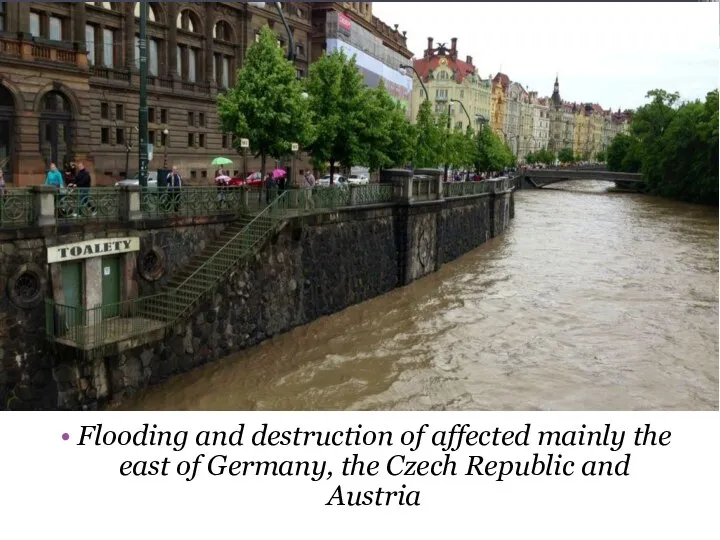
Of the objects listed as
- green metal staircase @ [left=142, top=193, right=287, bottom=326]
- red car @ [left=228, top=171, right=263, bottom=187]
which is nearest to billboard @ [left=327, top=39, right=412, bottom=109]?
red car @ [left=228, top=171, right=263, bottom=187]

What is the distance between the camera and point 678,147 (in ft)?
267

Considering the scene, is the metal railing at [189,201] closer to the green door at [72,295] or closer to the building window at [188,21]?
the green door at [72,295]

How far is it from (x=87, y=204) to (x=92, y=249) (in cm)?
92

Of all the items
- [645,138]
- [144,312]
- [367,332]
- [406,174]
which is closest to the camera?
[144,312]

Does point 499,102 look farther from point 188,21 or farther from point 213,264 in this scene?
point 213,264

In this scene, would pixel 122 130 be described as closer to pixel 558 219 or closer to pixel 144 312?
pixel 144 312

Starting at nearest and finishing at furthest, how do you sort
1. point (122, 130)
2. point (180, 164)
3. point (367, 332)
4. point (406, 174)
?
point (367, 332), point (406, 174), point (122, 130), point (180, 164)

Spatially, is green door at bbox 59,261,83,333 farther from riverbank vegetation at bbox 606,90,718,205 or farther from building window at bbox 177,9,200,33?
riverbank vegetation at bbox 606,90,718,205

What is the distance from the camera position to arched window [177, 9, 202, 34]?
40.4 m

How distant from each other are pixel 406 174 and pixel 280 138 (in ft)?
24.3

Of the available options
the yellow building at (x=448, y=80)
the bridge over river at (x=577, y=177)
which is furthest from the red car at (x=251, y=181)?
the yellow building at (x=448, y=80)

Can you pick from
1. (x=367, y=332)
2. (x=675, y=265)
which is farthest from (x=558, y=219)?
(x=367, y=332)

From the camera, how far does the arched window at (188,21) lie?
40.4 m
